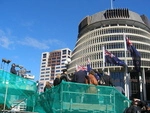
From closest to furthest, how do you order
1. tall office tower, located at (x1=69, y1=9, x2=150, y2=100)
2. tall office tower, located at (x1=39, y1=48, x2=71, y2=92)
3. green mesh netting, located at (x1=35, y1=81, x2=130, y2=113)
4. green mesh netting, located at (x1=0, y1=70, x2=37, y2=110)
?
green mesh netting, located at (x1=35, y1=81, x2=130, y2=113), green mesh netting, located at (x1=0, y1=70, x2=37, y2=110), tall office tower, located at (x1=69, y1=9, x2=150, y2=100), tall office tower, located at (x1=39, y1=48, x2=71, y2=92)

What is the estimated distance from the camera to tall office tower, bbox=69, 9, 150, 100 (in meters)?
70.1

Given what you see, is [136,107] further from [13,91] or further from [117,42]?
[117,42]

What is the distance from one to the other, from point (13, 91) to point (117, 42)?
198ft

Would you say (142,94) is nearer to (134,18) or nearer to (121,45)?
(121,45)

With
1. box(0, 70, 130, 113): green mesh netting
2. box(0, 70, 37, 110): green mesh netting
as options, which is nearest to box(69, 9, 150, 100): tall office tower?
box(0, 70, 37, 110): green mesh netting

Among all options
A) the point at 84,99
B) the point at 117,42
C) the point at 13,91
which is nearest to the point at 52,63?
the point at 117,42

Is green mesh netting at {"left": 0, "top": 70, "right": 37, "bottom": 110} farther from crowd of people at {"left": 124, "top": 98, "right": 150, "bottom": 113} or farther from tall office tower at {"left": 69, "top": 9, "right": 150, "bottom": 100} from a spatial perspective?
tall office tower at {"left": 69, "top": 9, "right": 150, "bottom": 100}

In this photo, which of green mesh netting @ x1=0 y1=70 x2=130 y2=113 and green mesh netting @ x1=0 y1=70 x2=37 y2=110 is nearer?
green mesh netting @ x1=0 y1=70 x2=130 y2=113

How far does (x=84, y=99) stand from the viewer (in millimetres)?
8930

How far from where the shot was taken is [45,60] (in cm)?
18388

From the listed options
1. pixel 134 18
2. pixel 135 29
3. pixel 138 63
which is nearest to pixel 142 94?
pixel 135 29

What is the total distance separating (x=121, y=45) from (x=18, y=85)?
59.4 m

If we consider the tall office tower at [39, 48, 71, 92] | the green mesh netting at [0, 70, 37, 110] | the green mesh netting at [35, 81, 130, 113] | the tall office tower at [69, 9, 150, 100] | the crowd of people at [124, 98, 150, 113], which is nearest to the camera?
the crowd of people at [124, 98, 150, 113]

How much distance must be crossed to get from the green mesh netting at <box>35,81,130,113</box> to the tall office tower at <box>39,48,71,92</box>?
521 feet
